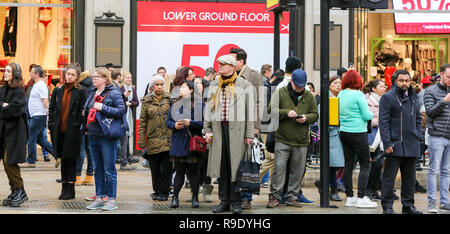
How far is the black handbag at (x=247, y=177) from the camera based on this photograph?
33.2 ft

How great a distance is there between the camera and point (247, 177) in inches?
400

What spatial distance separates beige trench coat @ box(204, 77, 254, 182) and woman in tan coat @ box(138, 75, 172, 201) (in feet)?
4.20

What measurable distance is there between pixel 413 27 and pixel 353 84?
7.91 meters

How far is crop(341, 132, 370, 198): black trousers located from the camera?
11070 millimetres

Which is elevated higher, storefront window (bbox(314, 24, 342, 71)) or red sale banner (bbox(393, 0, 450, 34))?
red sale banner (bbox(393, 0, 450, 34))

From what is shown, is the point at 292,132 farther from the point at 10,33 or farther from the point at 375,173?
the point at 10,33

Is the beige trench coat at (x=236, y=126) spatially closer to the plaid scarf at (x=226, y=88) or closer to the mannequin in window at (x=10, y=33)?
the plaid scarf at (x=226, y=88)

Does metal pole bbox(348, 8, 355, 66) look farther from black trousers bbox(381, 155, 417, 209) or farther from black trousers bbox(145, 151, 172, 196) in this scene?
black trousers bbox(381, 155, 417, 209)

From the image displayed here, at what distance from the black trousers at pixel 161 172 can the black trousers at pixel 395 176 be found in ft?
10.2

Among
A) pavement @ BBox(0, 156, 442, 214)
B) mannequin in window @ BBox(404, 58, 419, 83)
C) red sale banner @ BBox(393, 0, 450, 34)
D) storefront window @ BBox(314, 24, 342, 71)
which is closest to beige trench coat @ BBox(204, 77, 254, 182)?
pavement @ BBox(0, 156, 442, 214)

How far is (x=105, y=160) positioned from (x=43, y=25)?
8.64 meters

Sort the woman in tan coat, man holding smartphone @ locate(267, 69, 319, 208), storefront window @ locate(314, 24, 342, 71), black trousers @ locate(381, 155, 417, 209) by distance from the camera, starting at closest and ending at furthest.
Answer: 1. black trousers @ locate(381, 155, 417, 209)
2. man holding smartphone @ locate(267, 69, 319, 208)
3. the woman in tan coat
4. storefront window @ locate(314, 24, 342, 71)

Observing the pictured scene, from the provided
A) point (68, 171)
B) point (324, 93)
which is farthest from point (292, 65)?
point (68, 171)

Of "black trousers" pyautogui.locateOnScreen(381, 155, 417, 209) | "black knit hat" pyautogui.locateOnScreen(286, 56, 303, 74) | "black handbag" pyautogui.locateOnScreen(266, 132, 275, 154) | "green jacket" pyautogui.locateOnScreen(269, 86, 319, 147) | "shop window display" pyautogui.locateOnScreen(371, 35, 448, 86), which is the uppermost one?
"shop window display" pyautogui.locateOnScreen(371, 35, 448, 86)
